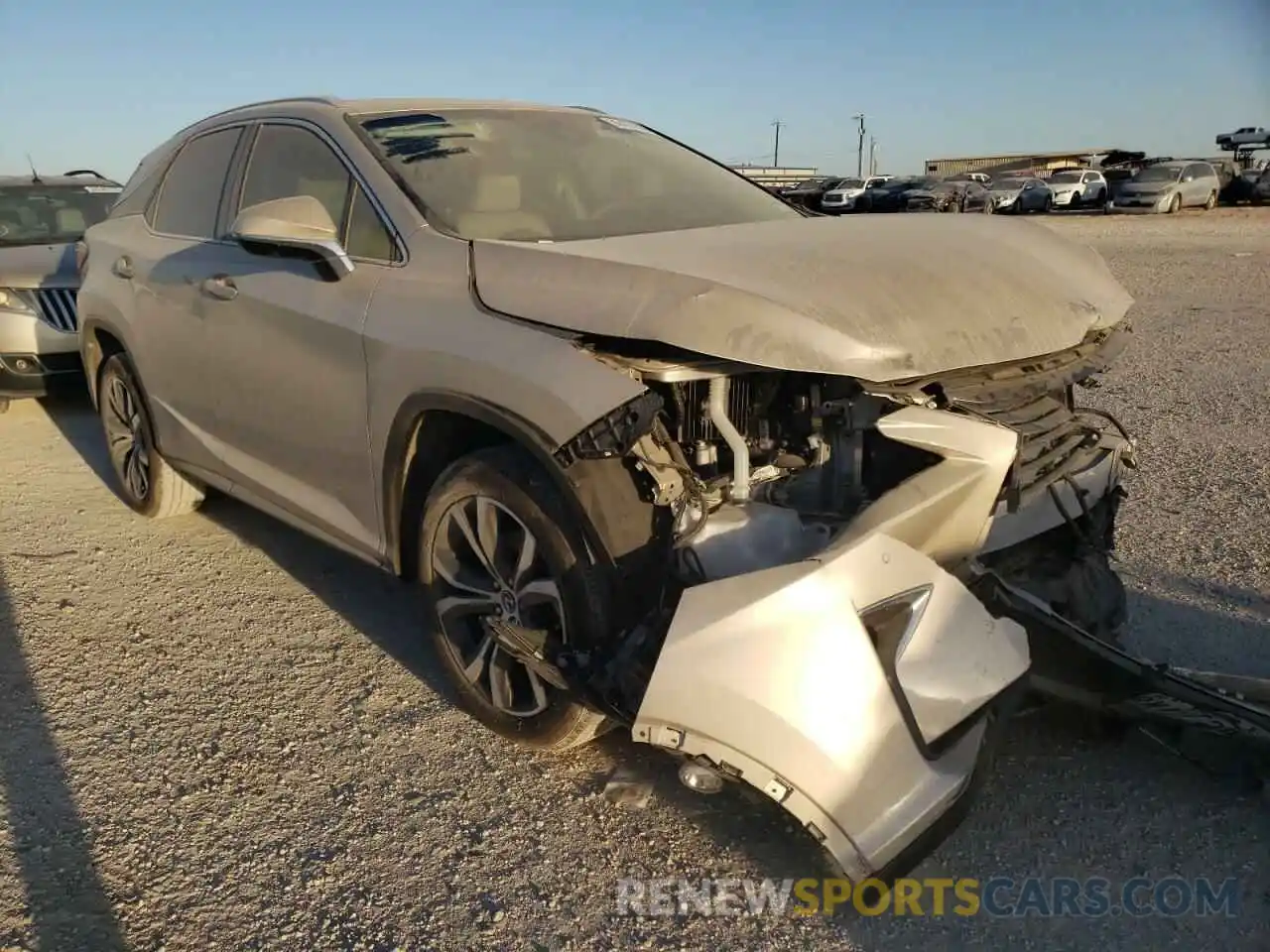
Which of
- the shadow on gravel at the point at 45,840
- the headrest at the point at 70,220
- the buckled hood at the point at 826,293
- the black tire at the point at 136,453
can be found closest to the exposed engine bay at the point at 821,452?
the buckled hood at the point at 826,293

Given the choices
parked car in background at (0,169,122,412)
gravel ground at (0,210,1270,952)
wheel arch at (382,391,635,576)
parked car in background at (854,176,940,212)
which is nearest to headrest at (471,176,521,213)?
wheel arch at (382,391,635,576)

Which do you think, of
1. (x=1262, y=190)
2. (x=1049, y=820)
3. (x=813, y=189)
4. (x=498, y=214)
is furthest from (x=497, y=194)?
(x=813, y=189)

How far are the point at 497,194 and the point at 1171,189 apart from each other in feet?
105

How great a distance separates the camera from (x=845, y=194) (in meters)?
38.9

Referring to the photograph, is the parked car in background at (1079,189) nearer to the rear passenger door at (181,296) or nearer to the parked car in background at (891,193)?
the parked car in background at (891,193)

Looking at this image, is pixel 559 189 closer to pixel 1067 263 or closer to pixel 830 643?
pixel 1067 263

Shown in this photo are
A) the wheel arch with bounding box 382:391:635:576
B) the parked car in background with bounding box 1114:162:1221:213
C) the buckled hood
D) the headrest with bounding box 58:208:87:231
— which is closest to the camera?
the buckled hood

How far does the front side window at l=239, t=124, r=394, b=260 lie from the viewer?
11.0 ft

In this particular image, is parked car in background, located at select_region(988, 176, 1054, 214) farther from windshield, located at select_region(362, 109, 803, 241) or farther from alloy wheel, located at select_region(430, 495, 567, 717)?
alloy wheel, located at select_region(430, 495, 567, 717)

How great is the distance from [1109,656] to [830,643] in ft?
2.83

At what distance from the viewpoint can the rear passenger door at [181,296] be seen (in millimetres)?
4191

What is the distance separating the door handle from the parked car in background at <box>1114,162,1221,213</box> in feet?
104

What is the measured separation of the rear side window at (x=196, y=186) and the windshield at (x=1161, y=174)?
105 feet


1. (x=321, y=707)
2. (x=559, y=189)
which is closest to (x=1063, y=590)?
(x=559, y=189)
